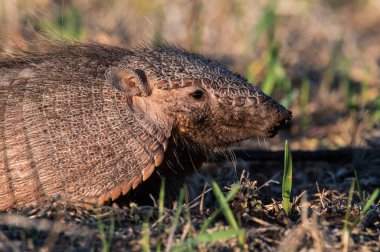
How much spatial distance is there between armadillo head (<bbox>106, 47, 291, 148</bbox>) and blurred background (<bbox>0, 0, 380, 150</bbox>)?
1.98m

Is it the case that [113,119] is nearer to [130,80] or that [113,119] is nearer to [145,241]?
[130,80]

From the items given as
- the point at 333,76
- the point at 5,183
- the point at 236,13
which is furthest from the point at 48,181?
the point at 236,13

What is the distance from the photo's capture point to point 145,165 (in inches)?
177

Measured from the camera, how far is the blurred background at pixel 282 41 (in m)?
7.89

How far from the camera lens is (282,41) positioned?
10469 millimetres

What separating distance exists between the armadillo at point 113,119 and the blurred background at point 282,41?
6.67ft

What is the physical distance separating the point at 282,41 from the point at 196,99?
590 cm

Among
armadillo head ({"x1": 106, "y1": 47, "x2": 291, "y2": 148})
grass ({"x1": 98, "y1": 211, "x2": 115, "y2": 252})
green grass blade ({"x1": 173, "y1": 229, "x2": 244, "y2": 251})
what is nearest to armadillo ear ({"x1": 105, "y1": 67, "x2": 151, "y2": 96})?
armadillo head ({"x1": 106, "y1": 47, "x2": 291, "y2": 148})

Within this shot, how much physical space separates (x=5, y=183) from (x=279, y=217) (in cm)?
177

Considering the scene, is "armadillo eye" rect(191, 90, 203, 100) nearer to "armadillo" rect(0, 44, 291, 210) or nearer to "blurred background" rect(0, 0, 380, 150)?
"armadillo" rect(0, 44, 291, 210)

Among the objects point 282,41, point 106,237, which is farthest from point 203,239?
point 282,41

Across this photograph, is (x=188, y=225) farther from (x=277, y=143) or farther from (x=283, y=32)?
(x=283, y=32)

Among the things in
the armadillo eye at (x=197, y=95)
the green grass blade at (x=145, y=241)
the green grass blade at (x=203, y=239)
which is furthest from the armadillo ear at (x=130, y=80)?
the green grass blade at (x=203, y=239)

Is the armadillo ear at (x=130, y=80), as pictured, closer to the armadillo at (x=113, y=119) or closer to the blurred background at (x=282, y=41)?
the armadillo at (x=113, y=119)
